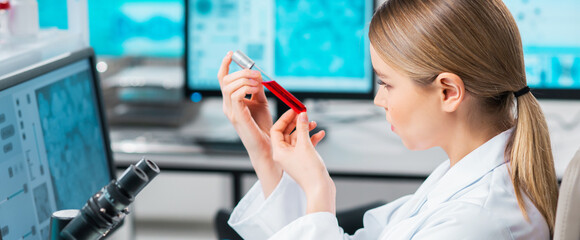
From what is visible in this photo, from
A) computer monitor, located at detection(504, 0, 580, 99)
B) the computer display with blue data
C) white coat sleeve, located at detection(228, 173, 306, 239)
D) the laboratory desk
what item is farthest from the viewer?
the computer display with blue data

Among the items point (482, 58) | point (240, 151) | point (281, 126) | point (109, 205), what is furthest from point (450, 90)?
point (240, 151)

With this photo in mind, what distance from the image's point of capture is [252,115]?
111 cm

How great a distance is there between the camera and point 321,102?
2193 millimetres

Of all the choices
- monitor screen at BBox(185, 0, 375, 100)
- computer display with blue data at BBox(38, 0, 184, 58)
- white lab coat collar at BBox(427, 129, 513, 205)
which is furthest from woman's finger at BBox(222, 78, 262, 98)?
computer display with blue data at BBox(38, 0, 184, 58)

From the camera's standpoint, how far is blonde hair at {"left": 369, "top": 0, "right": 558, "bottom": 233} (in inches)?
32.6

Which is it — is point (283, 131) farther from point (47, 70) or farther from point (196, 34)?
point (196, 34)

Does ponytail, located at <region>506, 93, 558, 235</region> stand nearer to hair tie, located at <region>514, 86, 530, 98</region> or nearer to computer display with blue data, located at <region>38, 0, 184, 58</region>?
hair tie, located at <region>514, 86, 530, 98</region>

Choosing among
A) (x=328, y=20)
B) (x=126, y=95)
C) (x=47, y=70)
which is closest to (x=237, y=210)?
(x=47, y=70)

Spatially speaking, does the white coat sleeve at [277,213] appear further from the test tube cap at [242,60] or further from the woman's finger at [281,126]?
→ the test tube cap at [242,60]

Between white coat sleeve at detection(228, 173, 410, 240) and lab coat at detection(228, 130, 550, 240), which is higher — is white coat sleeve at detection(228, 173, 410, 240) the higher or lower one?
the lower one

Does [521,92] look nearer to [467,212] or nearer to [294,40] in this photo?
[467,212]

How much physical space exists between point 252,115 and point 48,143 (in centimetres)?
35

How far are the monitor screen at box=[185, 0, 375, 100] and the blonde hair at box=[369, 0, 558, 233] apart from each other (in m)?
0.90

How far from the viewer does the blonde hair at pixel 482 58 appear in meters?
0.83
